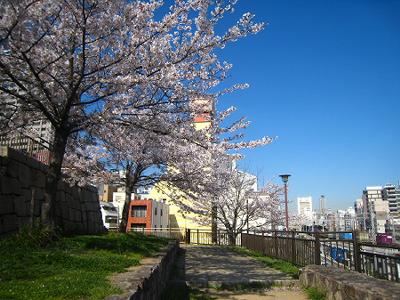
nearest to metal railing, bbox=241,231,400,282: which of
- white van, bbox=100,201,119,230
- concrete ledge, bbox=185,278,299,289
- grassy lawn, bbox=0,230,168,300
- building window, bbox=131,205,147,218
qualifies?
concrete ledge, bbox=185,278,299,289

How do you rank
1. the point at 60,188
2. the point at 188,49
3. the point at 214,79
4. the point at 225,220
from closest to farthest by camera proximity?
the point at 188,49, the point at 214,79, the point at 60,188, the point at 225,220

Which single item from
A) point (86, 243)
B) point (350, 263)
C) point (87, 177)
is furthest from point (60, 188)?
point (350, 263)

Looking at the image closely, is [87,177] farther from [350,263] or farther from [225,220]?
[225,220]

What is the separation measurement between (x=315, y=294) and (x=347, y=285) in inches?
59.2

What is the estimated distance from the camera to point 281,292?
25.0 ft

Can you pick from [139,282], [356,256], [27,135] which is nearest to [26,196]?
[27,135]

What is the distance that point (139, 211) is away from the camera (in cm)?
5750

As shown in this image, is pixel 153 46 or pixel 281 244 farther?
pixel 281 244

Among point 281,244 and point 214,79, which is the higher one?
point 214,79

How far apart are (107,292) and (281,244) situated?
30.8 ft

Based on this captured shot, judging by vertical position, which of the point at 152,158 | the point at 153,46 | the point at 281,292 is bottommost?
the point at 281,292

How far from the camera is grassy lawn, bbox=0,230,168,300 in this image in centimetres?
380

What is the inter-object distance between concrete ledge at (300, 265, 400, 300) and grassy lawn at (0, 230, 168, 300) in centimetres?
344

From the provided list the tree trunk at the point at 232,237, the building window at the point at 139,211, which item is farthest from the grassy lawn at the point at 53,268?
the building window at the point at 139,211
